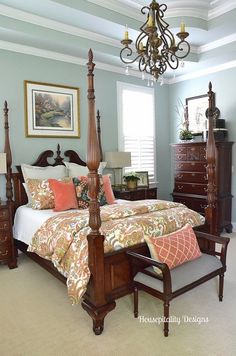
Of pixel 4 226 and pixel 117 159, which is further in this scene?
pixel 117 159

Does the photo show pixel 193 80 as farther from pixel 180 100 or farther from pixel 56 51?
pixel 56 51

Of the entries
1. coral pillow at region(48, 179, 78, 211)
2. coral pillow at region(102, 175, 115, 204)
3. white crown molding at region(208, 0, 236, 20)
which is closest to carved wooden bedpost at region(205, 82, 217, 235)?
white crown molding at region(208, 0, 236, 20)

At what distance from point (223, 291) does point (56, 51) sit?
394cm

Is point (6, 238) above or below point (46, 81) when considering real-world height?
below

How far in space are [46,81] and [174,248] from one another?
3.23 meters

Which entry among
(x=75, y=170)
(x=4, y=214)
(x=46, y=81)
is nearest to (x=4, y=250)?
(x=4, y=214)

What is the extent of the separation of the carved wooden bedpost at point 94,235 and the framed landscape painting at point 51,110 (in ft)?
7.38

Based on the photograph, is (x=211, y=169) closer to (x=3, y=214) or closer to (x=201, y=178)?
(x=201, y=178)

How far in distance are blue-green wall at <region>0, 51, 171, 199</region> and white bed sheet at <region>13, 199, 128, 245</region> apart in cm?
50

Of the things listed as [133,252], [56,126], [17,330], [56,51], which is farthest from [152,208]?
[56,51]

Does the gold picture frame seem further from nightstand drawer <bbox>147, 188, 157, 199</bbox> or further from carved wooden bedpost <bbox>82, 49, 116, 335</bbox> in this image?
carved wooden bedpost <bbox>82, 49, 116, 335</bbox>

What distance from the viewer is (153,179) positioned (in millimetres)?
5891

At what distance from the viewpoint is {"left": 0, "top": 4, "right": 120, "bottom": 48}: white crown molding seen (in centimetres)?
341

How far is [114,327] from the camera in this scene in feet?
7.81
